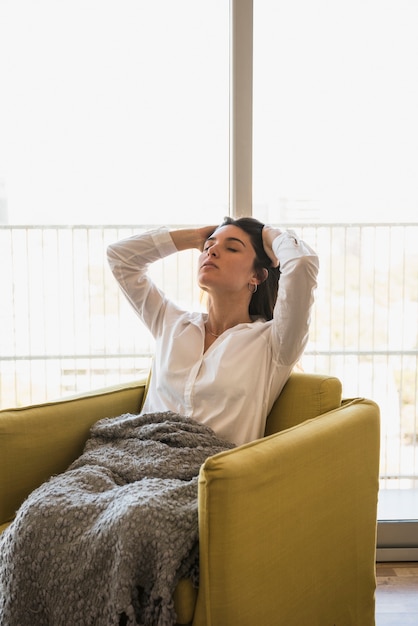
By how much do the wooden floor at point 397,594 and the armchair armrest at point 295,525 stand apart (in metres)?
0.32

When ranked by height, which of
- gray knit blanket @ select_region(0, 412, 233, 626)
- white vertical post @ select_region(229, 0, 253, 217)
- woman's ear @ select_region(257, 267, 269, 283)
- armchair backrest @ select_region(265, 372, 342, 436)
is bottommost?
gray knit blanket @ select_region(0, 412, 233, 626)

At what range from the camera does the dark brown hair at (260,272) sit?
6.72 ft

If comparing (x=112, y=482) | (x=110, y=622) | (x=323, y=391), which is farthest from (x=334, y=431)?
(x=110, y=622)

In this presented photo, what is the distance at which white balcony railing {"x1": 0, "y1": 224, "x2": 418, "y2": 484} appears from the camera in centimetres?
→ 256

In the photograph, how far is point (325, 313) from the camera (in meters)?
2.62

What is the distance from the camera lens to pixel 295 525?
1.44 m

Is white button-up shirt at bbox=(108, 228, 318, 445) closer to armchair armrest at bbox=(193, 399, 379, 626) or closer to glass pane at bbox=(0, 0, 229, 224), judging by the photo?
armchair armrest at bbox=(193, 399, 379, 626)

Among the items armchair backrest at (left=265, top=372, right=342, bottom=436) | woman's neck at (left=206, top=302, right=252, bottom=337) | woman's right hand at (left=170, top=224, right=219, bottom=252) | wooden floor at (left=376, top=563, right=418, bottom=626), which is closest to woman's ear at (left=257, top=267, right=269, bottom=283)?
woman's neck at (left=206, top=302, right=252, bottom=337)

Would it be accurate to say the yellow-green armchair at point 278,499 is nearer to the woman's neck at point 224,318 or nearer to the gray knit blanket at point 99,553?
the gray knit blanket at point 99,553

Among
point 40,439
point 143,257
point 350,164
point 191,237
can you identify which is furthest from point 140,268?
point 350,164

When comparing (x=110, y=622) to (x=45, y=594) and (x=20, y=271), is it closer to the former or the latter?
(x=45, y=594)

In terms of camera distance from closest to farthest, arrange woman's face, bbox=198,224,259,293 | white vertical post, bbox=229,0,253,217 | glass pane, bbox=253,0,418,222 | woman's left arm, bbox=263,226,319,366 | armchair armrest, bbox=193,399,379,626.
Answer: armchair armrest, bbox=193,399,379,626 < woman's left arm, bbox=263,226,319,366 < woman's face, bbox=198,224,259,293 < white vertical post, bbox=229,0,253,217 < glass pane, bbox=253,0,418,222

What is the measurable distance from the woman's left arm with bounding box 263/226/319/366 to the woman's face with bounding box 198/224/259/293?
0.16m

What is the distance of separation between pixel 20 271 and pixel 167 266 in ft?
1.81
